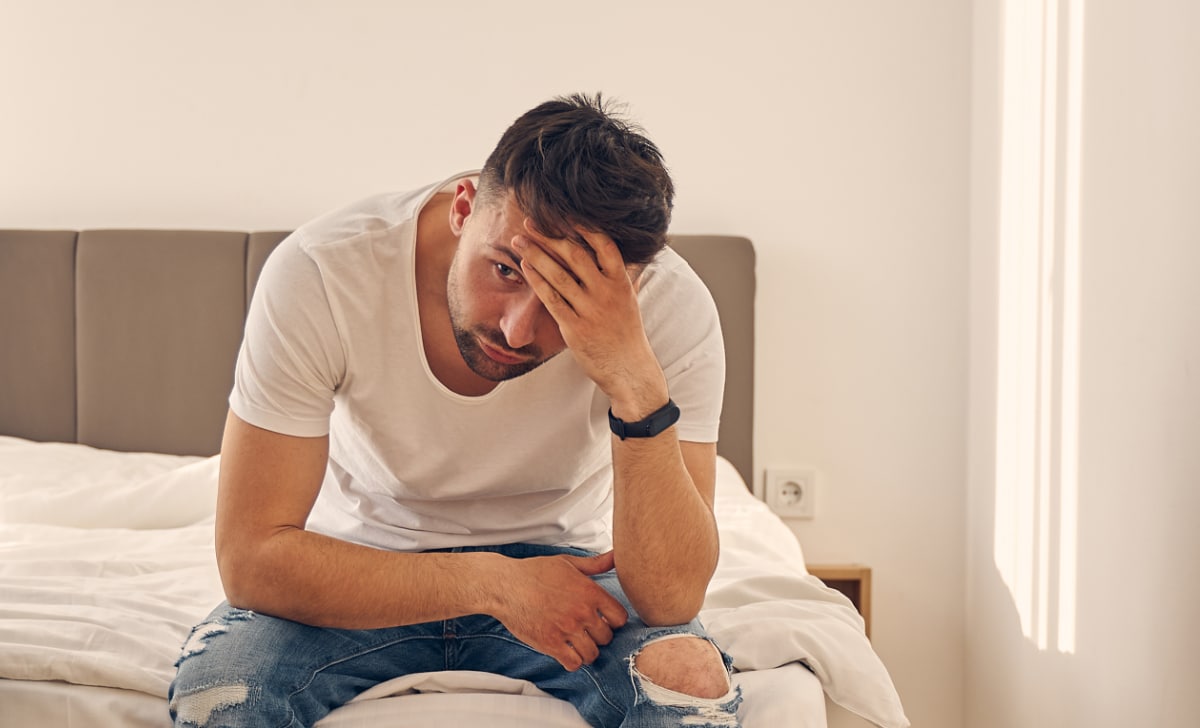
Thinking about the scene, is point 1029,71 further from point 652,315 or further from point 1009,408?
point 652,315

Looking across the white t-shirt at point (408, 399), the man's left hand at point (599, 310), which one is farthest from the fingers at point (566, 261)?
the white t-shirt at point (408, 399)

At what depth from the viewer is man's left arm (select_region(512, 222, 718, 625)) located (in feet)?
3.40

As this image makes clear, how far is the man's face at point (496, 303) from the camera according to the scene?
40.3 inches

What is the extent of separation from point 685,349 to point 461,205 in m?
0.30

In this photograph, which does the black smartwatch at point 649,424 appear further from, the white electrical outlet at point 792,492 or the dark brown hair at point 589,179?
the white electrical outlet at point 792,492

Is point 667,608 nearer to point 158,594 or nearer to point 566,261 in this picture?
point 566,261

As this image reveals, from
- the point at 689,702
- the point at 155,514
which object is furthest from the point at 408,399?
the point at 155,514

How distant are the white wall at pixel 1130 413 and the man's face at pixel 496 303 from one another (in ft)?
2.26

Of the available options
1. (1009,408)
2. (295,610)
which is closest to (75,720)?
(295,610)

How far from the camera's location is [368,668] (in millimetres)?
1047

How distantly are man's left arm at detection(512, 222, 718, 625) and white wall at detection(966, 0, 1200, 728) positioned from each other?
1.73ft

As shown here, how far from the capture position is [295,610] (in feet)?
3.35

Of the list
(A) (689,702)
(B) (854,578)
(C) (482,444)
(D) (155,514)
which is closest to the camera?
(A) (689,702)

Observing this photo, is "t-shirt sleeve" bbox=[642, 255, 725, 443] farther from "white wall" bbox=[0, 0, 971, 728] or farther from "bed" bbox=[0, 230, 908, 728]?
"white wall" bbox=[0, 0, 971, 728]
